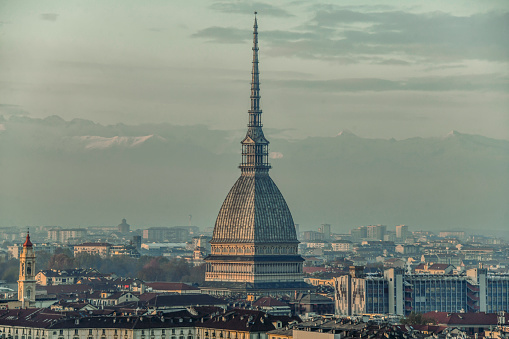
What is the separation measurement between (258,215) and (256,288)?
10091 millimetres

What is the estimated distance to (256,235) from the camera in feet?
646

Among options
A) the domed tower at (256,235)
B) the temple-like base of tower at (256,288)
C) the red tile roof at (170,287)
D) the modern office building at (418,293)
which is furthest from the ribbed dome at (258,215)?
the modern office building at (418,293)

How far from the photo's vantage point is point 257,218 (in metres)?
198

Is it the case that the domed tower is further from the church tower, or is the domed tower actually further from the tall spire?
the church tower

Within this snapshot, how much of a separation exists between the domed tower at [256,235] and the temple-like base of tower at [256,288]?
0.54ft

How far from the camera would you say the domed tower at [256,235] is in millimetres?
195375

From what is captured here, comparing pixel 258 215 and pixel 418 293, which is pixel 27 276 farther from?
pixel 258 215

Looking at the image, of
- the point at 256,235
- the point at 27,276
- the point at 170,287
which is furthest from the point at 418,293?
the point at 256,235

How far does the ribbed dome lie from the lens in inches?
7776

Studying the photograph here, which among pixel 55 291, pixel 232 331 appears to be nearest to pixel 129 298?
pixel 55 291

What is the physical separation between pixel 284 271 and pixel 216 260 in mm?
7704

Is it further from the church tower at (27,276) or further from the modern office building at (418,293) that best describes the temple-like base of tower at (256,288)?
the church tower at (27,276)

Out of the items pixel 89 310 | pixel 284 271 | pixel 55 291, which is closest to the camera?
pixel 89 310

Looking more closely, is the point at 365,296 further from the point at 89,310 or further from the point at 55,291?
the point at 55,291
